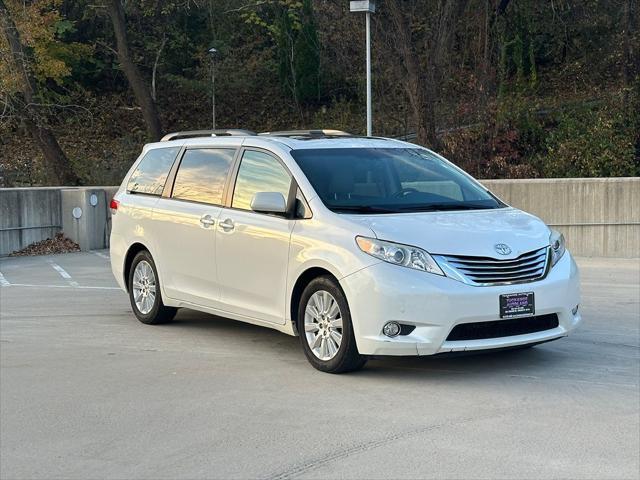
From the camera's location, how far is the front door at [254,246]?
746 cm

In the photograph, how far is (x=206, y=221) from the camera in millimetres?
8297

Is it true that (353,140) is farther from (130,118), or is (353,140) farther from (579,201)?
(130,118)

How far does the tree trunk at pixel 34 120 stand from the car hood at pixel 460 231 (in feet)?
67.9

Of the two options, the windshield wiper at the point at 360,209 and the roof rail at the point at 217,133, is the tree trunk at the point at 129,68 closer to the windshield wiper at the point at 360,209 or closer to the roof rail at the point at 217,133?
the roof rail at the point at 217,133

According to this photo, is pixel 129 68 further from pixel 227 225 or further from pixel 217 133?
pixel 227 225

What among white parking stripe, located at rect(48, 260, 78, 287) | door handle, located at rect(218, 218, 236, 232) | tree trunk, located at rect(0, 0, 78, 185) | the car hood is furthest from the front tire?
tree trunk, located at rect(0, 0, 78, 185)

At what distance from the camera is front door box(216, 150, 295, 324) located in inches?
294

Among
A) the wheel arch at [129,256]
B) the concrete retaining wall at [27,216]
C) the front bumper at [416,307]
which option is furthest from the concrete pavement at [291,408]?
the concrete retaining wall at [27,216]

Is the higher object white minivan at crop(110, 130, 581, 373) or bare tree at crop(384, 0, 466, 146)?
bare tree at crop(384, 0, 466, 146)

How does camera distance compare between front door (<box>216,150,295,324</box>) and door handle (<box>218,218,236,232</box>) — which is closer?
front door (<box>216,150,295,324</box>)

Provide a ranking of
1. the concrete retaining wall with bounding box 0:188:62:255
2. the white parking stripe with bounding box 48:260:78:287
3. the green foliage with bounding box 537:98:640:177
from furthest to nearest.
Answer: the green foliage with bounding box 537:98:640:177 < the concrete retaining wall with bounding box 0:188:62:255 < the white parking stripe with bounding box 48:260:78:287

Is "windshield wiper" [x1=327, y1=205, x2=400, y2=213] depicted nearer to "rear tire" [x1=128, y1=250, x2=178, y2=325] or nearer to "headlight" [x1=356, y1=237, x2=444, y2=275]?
"headlight" [x1=356, y1=237, x2=444, y2=275]

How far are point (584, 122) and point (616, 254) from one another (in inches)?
382

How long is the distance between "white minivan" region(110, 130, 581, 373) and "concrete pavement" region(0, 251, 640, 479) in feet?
1.21
